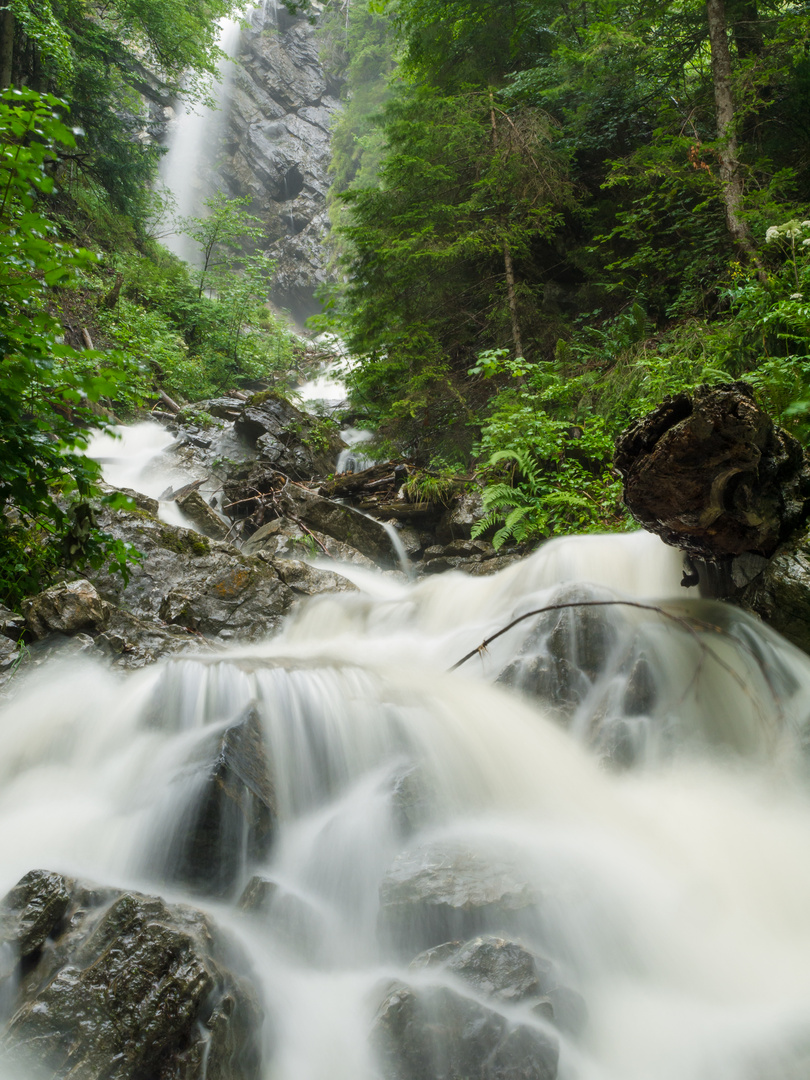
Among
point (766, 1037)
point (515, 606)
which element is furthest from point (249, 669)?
point (766, 1037)

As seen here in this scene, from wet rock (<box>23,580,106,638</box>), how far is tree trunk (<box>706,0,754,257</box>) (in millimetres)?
7543

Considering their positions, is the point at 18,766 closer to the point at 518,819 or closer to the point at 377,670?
the point at 377,670

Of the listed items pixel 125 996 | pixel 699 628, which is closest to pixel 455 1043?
pixel 125 996

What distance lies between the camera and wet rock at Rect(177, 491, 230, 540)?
8148mm

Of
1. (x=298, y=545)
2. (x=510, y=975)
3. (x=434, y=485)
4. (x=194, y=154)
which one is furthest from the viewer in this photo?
(x=194, y=154)

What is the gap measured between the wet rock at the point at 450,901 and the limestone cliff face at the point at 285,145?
29864 mm

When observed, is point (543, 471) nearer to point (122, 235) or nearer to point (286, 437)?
point (286, 437)

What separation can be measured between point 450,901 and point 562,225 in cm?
931

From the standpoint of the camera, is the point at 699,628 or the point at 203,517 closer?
the point at 699,628

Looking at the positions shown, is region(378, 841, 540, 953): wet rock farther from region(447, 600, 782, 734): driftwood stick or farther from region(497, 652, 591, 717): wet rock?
region(447, 600, 782, 734): driftwood stick

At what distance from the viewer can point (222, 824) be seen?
2703 millimetres

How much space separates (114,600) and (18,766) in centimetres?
226

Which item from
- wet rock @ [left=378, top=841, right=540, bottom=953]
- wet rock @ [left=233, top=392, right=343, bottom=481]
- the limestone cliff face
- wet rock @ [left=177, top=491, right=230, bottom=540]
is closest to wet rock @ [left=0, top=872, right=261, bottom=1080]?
wet rock @ [left=378, top=841, right=540, bottom=953]

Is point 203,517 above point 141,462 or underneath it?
underneath
